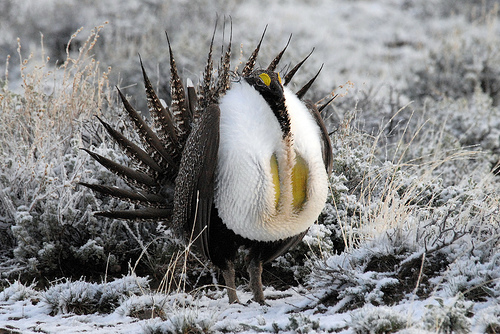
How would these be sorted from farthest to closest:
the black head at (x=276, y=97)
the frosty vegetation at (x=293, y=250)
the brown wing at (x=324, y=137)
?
the brown wing at (x=324, y=137) → the black head at (x=276, y=97) → the frosty vegetation at (x=293, y=250)

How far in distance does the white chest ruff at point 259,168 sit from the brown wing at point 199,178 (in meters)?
0.05

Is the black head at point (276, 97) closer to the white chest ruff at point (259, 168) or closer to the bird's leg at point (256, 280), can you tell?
the white chest ruff at point (259, 168)

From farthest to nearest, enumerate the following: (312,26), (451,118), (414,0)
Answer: (414,0)
(312,26)
(451,118)

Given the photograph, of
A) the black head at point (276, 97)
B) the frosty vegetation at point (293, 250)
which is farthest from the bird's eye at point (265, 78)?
the frosty vegetation at point (293, 250)

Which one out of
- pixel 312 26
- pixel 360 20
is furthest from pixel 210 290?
pixel 360 20

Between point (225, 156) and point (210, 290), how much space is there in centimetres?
90

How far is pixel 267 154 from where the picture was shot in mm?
2219

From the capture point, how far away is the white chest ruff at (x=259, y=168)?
221 centimetres

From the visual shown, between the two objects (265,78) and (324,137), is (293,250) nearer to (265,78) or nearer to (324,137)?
(324,137)

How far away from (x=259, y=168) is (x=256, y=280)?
0.65 meters

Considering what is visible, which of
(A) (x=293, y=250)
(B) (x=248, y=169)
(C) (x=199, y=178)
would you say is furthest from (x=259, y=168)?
(A) (x=293, y=250)

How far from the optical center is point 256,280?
2.59m

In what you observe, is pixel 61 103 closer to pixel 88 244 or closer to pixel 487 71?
pixel 88 244

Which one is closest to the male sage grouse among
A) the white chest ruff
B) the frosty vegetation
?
the white chest ruff
